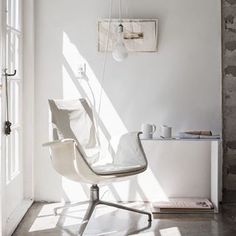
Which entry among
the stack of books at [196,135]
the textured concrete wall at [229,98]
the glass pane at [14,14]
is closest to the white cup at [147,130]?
the stack of books at [196,135]

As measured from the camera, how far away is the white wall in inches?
156

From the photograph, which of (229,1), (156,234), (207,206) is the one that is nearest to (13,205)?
(156,234)

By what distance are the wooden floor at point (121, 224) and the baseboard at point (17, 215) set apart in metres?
0.04

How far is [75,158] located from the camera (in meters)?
3.04

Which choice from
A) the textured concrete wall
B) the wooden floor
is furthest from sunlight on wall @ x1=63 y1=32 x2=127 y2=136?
the textured concrete wall

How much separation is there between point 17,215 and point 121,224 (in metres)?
0.86

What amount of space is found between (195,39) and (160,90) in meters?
0.57

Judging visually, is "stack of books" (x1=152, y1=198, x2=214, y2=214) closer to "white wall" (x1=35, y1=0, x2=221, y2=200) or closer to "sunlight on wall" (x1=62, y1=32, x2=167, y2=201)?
"sunlight on wall" (x1=62, y1=32, x2=167, y2=201)

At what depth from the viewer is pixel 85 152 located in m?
3.68

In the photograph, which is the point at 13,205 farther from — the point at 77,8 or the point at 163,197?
the point at 77,8

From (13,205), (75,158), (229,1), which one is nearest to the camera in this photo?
(75,158)

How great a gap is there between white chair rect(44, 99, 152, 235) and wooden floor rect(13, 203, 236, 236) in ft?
0.33

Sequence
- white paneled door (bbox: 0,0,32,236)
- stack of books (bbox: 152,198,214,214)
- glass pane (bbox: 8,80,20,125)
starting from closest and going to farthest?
white paneled door (bbox: 0,0,32,236)
glass pane (bbox: 8,80,20,125)
stack of books (bbox: 152,198,214,214)

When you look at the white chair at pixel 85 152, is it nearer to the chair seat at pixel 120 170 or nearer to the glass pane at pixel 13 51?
the chair seat at pixel 120 170
